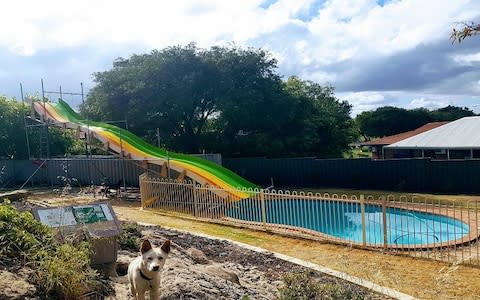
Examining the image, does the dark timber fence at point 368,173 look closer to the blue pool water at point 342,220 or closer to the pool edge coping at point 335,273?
the blue pool water at point 342,220

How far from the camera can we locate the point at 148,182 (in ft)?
54.9

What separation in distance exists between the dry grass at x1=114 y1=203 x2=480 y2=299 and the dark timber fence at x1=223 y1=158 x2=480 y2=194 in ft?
35.7

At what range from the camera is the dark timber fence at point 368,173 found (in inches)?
761

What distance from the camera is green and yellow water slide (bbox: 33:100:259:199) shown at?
18.4m

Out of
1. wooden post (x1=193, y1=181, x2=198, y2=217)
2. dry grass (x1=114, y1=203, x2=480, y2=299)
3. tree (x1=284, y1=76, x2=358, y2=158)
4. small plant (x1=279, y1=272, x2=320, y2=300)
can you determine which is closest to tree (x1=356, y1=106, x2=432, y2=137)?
tree (x1=284, y1=76, x2=358, y2=158)

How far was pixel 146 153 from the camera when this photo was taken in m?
21.1

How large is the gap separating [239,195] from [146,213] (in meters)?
3.83

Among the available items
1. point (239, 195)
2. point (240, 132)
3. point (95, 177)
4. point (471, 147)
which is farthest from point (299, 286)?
point (240, 132)

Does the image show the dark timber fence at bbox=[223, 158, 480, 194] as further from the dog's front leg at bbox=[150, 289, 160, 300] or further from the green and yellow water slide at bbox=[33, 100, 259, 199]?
the dog's front leg at bbox=[150, 289, 160, 300]

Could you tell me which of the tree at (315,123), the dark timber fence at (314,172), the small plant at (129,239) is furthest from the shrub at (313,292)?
the tree at (315,123)

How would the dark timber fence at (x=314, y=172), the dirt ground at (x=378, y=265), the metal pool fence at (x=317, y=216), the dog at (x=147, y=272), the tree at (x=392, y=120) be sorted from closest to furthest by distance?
the dog at (x=147, y=272)
the dirt ground at (x=378, y=265)
the metal pool fence at (x=317, y=216)
the dark timber fence at (x=314, y=172)
the tree at (x=392, y=120)

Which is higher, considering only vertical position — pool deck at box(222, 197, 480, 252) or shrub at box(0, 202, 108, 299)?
shrub at box(0, 202, 108, 299)

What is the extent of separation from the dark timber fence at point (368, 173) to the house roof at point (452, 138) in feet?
20.9

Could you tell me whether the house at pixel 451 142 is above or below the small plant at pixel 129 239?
above
